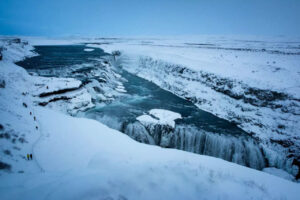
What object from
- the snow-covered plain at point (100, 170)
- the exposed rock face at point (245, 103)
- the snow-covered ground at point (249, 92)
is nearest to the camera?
the snow-covered plain at point (100, 170)

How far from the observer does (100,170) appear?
6.22 meters

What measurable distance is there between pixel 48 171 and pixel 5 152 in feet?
6.66

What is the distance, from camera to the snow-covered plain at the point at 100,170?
189 inches

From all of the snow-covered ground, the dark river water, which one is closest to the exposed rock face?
the snow-covered ground

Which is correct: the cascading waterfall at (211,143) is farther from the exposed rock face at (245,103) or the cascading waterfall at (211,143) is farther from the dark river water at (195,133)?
the exposed rock face at (245,103)

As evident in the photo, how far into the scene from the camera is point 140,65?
107ft

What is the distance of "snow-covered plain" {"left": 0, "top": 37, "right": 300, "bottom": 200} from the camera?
4.80m

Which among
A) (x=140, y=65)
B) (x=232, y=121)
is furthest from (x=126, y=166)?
(x=140, y=65)

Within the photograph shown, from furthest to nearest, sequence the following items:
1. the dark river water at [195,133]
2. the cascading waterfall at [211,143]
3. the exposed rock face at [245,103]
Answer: the exposed rock face at [245,103] < the dark river water at [195,133] < the cascading waterfall at [211,143]

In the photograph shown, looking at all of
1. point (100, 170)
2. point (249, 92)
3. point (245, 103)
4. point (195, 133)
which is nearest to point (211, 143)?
point (195, 133)

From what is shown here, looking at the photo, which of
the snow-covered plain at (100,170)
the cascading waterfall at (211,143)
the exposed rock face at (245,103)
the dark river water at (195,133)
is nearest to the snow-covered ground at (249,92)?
the exposed rock face at (245,103)

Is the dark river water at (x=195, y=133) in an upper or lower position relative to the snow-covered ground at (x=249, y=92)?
lower

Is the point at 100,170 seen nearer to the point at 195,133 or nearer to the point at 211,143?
the point at 195,133

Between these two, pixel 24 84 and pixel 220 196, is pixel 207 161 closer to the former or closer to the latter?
pixel 220 196
